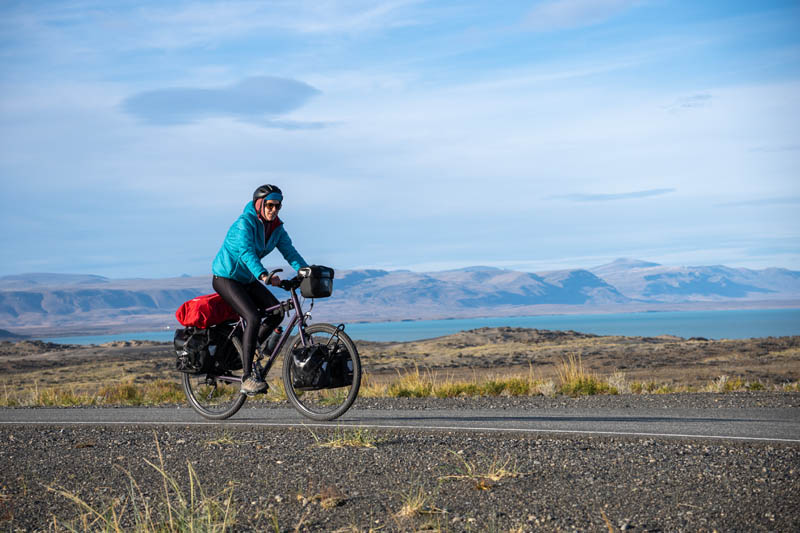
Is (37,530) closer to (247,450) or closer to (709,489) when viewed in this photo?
(247,450)

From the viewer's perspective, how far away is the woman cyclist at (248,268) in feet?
29.5

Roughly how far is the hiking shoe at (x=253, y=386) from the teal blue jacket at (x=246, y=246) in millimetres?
1135

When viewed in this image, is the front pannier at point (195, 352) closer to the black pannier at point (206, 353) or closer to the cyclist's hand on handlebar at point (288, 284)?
the black pannier at point (206, 353)

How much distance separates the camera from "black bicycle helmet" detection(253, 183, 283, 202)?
9.09 m

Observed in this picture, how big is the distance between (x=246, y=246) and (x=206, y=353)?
155cm

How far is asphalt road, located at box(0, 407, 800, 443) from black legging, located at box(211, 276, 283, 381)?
2.92 feet

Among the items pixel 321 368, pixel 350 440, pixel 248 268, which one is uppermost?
Result: pixel 248 268

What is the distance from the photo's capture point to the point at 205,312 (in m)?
9.49

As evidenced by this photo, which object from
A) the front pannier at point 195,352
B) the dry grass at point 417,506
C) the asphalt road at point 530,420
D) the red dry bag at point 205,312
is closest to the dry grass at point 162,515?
the dry grass at point 417,506

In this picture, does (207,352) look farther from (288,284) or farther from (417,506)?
(417,506)

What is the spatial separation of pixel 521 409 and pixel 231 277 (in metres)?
4.53

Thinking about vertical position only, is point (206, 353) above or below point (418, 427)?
above

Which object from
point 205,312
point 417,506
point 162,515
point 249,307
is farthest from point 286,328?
point 417,506

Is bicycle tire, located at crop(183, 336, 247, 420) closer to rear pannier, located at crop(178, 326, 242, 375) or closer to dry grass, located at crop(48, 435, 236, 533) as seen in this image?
rear pannier, located at crop(178, 326, 242, 375)
